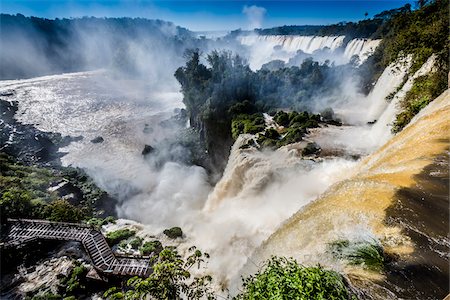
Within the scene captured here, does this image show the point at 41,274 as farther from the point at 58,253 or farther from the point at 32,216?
the point at 32,216

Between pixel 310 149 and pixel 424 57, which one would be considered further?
pixel 310 149

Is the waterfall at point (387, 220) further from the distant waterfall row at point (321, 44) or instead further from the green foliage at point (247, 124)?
the distant waterfall row at point (321, 44)

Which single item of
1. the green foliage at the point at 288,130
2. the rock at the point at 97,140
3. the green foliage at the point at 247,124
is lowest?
the rock at the point at 97,140

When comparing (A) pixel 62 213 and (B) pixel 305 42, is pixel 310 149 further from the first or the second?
(B) pixel 305 42

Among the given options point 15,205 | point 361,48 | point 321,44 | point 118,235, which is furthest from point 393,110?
point 321,44

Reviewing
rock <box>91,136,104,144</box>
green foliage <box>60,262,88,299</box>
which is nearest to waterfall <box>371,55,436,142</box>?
green foliage <box>60,262,88,299</box>

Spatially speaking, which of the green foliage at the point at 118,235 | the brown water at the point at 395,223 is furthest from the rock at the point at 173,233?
the brown water at the point at 395,223
